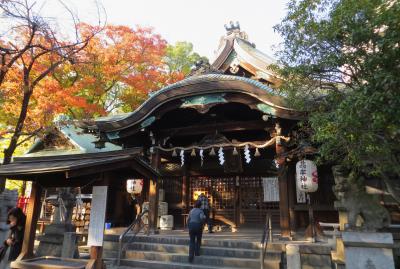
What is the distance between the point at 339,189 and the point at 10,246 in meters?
8.03

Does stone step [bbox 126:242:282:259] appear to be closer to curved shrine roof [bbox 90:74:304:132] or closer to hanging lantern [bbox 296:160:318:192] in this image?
hanging lantern [bbox 296:160:318:192]

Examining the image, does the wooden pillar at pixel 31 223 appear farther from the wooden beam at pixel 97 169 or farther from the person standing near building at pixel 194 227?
the person standing near building at pixel 194 227

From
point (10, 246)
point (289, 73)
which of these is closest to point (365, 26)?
point (289, 73)

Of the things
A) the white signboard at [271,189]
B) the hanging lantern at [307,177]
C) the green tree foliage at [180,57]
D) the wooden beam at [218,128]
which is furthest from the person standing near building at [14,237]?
the green tree foliage at [180,57]

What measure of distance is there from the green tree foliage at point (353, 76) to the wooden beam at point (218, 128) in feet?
10.2

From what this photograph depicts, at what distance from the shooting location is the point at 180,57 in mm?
30828

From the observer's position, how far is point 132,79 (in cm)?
2309

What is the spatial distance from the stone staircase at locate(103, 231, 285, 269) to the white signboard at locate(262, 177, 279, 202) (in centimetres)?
426

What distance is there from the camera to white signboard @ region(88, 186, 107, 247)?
5.93 metres

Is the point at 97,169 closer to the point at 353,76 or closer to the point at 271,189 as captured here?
the point at 353,76

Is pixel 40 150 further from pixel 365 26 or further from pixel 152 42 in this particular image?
pixel 365 26

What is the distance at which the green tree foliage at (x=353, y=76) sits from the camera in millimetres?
5295

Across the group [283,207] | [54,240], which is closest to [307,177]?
[283,207]

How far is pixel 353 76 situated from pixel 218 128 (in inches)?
239
